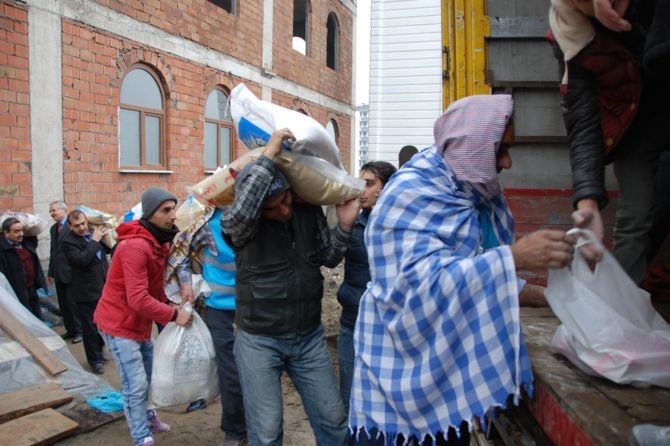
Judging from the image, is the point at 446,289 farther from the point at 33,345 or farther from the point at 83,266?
the point at 83,266

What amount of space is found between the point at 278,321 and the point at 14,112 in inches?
216

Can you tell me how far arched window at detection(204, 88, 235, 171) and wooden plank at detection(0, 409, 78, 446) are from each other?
6688 mm

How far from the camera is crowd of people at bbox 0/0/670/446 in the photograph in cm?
150

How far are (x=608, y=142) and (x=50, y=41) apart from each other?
22.5ft

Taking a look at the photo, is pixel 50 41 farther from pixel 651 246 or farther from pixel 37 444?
pixel 651 246

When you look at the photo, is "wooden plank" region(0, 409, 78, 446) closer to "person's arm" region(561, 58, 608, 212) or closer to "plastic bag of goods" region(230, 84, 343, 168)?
"plastic bag of goods" region(230, 84, 343, 168)

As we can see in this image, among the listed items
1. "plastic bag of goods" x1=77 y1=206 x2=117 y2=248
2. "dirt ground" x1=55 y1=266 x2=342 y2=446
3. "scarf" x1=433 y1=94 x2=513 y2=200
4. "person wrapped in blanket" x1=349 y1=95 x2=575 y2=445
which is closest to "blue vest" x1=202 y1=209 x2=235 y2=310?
"dirt ground" x1=55 y1=266 x2=342 y2=446

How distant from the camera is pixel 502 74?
3.08 m

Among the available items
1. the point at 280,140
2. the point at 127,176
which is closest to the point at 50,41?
the point at 127,176

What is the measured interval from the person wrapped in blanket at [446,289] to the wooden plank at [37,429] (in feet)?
8.77

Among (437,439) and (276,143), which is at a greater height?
(276,143)

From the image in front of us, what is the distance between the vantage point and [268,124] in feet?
8.20

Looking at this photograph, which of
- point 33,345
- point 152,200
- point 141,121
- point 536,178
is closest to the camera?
point 536,178

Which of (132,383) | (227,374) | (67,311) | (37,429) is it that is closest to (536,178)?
(227,374)
